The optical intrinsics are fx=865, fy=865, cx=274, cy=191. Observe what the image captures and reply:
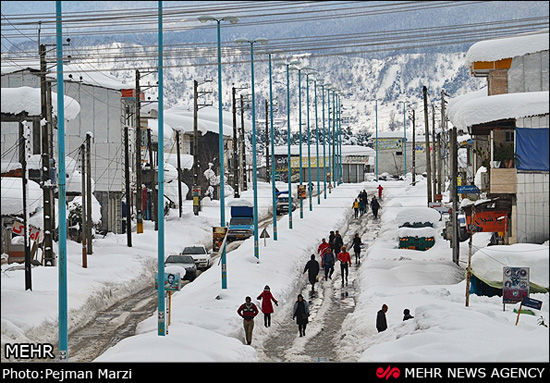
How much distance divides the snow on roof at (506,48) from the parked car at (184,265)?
52.1ft

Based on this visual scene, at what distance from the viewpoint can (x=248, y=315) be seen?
905 inches

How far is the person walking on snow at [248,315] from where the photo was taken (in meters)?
23.0

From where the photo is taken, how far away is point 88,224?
38.7 m

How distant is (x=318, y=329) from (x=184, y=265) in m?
12.5

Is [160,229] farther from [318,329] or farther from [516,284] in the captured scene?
[516,284]

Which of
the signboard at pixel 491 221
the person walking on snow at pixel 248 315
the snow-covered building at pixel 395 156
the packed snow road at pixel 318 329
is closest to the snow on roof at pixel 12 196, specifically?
the packed snow road at pixel 318 329

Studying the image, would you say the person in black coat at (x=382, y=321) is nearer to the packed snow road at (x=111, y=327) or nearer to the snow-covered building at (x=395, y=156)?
the packed snow road at (x=111, y=327)

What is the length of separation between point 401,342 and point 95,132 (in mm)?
37176

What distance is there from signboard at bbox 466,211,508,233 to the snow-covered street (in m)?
2.07

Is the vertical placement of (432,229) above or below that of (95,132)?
below
